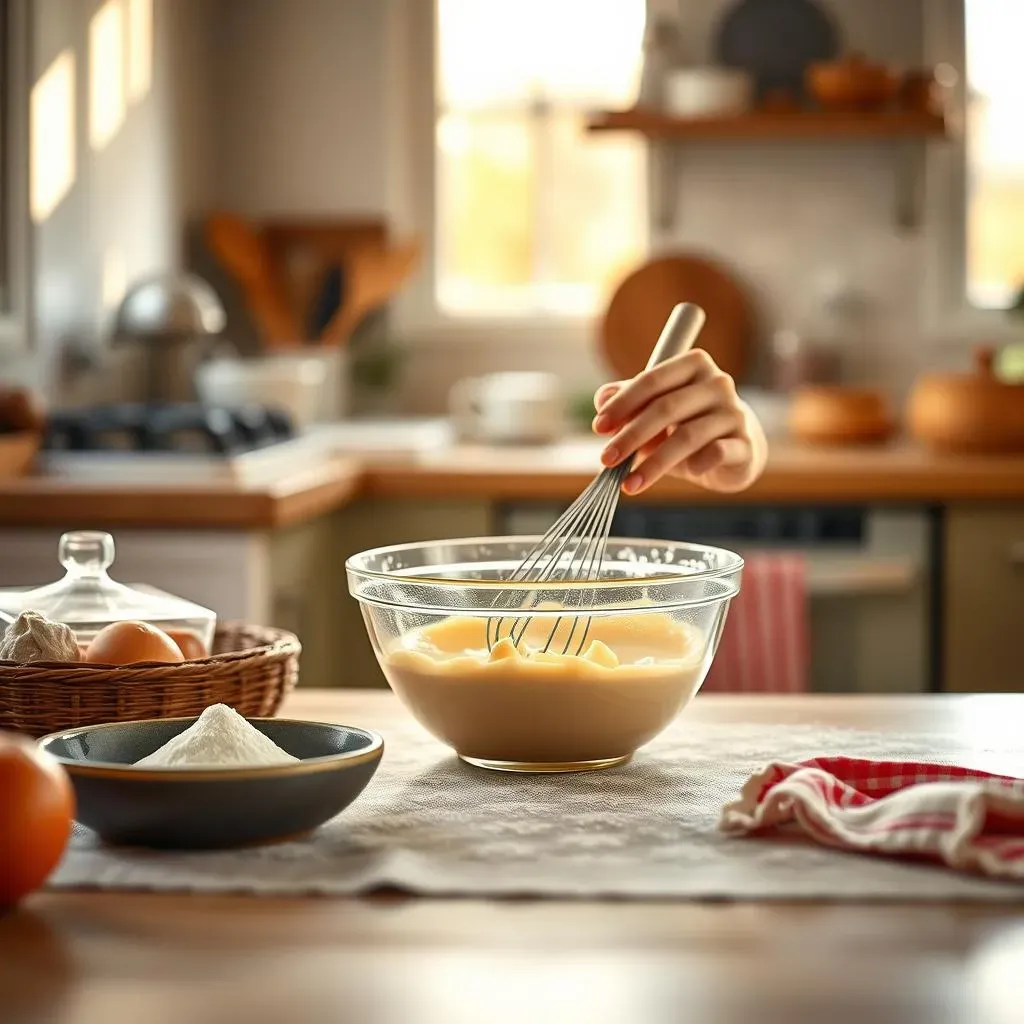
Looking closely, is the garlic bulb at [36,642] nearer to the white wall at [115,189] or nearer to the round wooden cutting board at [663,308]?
the white wall at [115,189]

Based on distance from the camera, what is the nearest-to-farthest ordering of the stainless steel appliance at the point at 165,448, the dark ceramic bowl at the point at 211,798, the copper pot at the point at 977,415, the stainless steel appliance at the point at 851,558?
1. the dark ceramic bowl at the point at 211,798
2. the stainless steel appliance at the point at 165,448
3. the stainless steel appliance at the point at 851,558
4. the copper pot at the point at 977,415

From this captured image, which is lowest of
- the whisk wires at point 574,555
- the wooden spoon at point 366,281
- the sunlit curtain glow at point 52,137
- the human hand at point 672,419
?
the whisk wires at point 574,555

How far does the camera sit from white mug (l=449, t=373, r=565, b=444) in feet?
10.3

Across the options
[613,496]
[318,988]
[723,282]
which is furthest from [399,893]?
[723,282]

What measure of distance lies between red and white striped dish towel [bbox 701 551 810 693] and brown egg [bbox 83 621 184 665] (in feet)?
3.46

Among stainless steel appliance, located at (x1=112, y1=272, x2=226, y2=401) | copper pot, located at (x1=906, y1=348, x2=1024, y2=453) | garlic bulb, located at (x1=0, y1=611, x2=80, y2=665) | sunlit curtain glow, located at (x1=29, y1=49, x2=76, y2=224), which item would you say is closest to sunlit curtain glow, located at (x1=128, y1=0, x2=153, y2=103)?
sunlit curtain glow, located at (x1=29, y1=49, x2=76, y2=224)

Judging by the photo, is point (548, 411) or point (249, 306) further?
point (249, 306)

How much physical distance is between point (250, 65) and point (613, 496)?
8.95 feet

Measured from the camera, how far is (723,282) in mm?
3574

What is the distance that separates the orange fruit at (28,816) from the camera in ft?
2.43

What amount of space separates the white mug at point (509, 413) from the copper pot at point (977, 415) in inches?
28.3

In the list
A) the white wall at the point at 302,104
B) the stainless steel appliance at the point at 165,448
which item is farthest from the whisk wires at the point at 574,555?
the white wall at the point at 302,104

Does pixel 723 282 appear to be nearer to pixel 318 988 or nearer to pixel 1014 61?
pixel 1014 61

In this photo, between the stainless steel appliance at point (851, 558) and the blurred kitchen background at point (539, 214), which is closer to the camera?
the stainless steel appliance at point (851, 558)
